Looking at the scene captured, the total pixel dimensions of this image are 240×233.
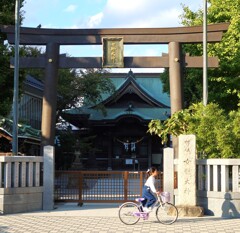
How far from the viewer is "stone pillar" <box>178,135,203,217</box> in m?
12.8

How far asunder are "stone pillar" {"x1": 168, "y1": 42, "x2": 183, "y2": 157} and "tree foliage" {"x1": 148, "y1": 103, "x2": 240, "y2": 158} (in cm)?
71

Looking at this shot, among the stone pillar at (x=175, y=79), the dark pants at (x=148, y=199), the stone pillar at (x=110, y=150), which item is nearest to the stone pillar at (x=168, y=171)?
the stone pillar at (x=175, y=79)

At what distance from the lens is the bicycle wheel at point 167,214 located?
11227 mm

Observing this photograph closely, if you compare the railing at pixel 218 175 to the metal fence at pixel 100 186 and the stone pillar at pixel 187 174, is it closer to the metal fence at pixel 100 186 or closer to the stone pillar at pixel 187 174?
the stone pillar at pixel 187 174

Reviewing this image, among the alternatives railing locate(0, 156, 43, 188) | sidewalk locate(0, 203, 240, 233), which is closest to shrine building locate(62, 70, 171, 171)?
railing locate(0, 156, 43, 188)

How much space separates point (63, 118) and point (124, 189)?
2153 centimetres

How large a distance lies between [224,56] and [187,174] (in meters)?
10.2

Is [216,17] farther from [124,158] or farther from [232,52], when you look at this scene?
[124,158]

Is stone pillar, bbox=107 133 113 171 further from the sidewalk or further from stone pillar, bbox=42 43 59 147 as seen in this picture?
the sidewalk

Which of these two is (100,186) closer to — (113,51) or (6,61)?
(113,51)

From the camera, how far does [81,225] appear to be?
1101cm

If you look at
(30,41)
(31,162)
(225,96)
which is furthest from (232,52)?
(31,162)

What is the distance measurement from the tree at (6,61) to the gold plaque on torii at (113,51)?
4.44m

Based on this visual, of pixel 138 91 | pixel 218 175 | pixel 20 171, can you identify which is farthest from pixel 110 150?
pixel 218 175
